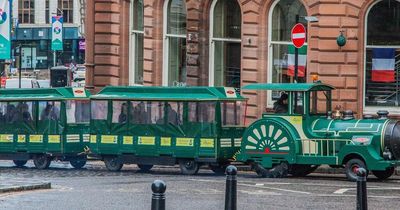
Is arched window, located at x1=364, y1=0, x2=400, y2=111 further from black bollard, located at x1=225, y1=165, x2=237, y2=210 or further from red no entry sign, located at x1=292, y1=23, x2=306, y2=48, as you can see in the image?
black bollard, located at x1=225, y1=165, x2=237, y2=210

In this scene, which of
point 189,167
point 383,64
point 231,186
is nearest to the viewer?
point 231,186

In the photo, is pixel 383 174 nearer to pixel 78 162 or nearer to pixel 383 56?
pixel 383 56

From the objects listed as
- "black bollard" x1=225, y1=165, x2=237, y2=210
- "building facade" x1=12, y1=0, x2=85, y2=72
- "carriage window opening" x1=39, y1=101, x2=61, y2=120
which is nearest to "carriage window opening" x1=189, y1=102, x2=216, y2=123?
"carriage window opening" x1=39, y1=101, x2=61, y2=120

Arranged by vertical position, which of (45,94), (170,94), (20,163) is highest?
(170,94)

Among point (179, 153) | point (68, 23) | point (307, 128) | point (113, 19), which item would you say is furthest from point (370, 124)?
point (68, 23)

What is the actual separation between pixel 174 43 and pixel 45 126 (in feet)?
28.1

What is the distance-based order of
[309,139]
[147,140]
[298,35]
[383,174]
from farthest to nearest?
[298,35]
[147,140]
[309,139]
[383,174]

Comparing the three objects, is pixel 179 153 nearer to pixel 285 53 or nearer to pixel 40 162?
pixel 40 162

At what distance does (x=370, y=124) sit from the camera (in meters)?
30.8

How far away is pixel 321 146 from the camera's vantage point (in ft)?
103

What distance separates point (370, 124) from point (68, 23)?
8678 cm

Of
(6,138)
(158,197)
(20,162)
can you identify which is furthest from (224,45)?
(158,197)

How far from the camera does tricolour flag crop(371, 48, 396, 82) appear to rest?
127 feet

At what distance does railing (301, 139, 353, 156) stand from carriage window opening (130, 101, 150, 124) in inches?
209
